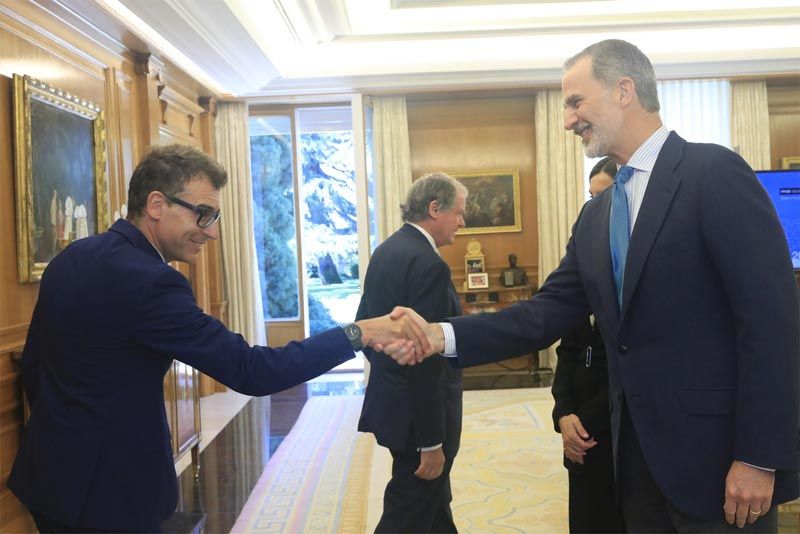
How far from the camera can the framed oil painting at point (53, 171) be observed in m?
3.58

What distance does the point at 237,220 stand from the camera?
8016mm

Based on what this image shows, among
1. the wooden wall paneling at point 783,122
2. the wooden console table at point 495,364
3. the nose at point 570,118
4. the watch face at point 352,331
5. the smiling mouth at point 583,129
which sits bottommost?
the wooden console table at point 495,364

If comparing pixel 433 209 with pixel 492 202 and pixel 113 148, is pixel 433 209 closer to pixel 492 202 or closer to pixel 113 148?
pixel 113 148

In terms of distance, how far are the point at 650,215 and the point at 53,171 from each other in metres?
3.47

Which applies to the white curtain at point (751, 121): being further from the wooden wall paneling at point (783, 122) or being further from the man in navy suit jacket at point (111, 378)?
→ the man in navy suit jacket at point (111, 378)

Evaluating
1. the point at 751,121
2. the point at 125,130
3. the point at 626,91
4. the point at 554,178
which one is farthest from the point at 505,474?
the point at 751,121

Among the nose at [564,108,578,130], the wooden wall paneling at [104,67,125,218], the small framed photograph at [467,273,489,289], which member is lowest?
the small framed photograph at [467,273,489,289]

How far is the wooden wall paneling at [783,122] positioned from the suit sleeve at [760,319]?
26.2ft

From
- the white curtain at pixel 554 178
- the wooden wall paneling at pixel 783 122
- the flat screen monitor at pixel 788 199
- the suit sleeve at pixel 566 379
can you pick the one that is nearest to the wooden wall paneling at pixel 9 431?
the suit sleeve at pixel 566 379

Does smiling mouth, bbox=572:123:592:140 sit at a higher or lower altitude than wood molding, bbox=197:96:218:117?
lower

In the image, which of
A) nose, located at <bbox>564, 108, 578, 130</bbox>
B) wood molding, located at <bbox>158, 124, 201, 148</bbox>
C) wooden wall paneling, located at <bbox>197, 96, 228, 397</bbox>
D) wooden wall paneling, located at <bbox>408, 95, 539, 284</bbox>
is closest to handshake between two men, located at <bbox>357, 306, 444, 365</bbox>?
nose, located at <bbox>564, 108, 578, 130</bbox>

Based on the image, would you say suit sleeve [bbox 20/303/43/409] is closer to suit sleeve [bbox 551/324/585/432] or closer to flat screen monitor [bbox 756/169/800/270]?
suit sleeve [bbox 551/324/585/432]

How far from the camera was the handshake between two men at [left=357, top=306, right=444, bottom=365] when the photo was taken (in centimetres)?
228

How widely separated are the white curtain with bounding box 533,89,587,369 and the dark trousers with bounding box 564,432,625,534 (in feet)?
18.8
